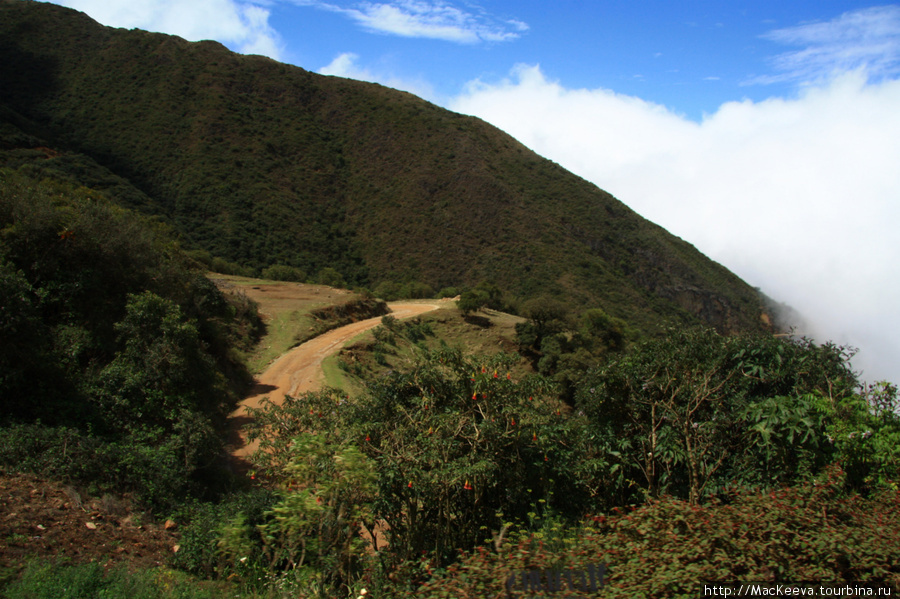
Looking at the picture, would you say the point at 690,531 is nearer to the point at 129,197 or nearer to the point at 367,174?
the point at 129,197

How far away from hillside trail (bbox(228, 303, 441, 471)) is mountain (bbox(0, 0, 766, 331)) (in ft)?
78.0

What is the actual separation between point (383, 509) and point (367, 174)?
195ft

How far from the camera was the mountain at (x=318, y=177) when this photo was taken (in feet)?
153

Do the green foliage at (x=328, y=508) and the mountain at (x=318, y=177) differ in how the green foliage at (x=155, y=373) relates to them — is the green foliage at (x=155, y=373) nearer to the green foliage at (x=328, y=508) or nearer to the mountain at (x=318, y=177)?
the green foliage at (x=328, y=508)

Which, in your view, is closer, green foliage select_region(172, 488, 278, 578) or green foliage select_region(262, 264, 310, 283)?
green foliage select_region(172, 488, 278, 578)

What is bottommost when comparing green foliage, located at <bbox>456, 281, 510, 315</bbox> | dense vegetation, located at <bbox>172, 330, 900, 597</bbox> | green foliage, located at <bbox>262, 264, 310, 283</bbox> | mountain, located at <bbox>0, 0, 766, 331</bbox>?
dense vegetation, located at <bbox>172, 330, 900, 597</bbox>

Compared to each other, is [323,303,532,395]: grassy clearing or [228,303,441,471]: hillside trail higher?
[323,303,532,395]: grassy clearing

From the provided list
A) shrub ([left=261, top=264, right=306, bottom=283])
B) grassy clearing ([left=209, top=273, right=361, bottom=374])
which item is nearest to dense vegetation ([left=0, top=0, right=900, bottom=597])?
grassy clearing ([left=209, top=273, right=361, bottom=374])

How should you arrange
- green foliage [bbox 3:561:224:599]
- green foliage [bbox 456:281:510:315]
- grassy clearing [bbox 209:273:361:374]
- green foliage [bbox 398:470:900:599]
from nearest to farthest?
green foliage [bbox 398:470:900:599] < green foliage [bbox 3:561:224:599] < grassy clearing [bbox 209:273:361:374] < green foliage [bbox 456:281:510:315]

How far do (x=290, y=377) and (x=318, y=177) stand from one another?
45478mm

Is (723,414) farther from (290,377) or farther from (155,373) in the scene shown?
(290,377)

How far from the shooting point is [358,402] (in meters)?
6.91

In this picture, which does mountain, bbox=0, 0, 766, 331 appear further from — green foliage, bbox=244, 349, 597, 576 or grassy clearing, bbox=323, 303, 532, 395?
green foliage, bbox=244, 349, 597, 576

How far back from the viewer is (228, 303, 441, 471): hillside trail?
13.3 meters
